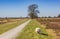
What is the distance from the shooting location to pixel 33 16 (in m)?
127

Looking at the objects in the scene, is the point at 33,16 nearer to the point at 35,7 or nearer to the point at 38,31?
the point at 35,7

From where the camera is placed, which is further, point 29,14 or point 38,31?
point 29,14

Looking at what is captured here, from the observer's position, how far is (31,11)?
128125 millimetres

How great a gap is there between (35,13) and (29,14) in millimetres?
4940

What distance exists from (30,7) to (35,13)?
661 centimetres

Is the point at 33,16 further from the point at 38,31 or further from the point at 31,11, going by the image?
the point at 38,31

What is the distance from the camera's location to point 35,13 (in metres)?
128

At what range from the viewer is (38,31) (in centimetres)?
2058

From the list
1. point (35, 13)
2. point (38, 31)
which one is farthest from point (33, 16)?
point (38, 31)

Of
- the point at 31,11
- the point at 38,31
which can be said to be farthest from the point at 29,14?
the point at 38,31

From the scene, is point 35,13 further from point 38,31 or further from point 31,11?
point 38,31

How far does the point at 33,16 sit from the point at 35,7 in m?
8.29

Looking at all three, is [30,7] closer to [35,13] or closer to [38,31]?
[35,13]

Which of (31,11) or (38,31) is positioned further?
(31,11)
